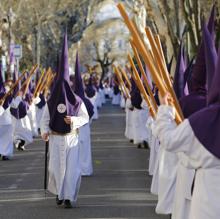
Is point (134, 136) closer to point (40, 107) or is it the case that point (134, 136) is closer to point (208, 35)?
point (40, 107)

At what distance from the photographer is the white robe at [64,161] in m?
11.0

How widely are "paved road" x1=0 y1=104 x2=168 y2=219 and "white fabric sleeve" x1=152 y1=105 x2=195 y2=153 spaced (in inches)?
165

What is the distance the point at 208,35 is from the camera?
720 cm

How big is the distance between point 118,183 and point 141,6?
21371 millimetres

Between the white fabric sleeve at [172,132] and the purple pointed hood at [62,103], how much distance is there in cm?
458

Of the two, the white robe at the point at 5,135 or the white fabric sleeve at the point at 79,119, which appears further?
the white robe at the point at 5,135

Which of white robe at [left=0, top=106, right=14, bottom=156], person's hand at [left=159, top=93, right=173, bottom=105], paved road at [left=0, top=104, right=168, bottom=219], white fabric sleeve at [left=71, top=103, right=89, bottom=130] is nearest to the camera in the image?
person's hand at [left=159, top=93, right=173, bottom=105]

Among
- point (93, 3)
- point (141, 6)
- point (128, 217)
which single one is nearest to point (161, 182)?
point (128, 217)

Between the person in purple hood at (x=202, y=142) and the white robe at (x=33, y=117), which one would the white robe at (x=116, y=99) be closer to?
the white robe at (x=33, y=117)

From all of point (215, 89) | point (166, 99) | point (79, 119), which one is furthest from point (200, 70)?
point (79, 119)

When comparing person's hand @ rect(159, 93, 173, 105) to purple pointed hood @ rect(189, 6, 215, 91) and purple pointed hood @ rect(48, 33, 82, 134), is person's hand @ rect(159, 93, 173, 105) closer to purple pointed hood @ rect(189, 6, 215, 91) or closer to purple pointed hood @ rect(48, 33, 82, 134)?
purple pointed hood @ rect(189, 6, 215, 91)

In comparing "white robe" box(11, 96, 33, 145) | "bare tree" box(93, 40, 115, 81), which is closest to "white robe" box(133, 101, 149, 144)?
"white robe" box(11, 96, 33, 145)

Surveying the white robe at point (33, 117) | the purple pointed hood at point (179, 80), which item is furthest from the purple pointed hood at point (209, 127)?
the white robe at point (33, 117)

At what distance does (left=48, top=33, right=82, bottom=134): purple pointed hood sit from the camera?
11.0 m
